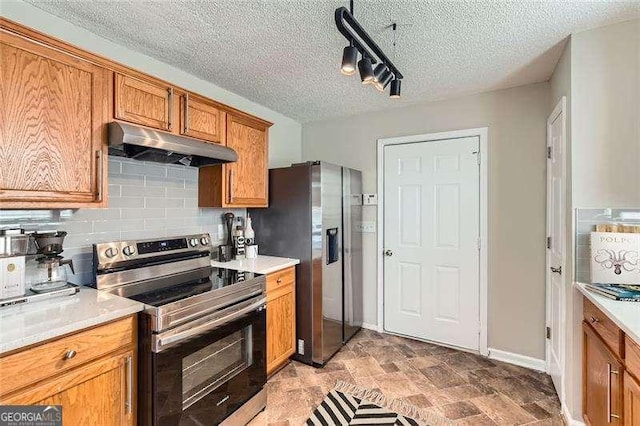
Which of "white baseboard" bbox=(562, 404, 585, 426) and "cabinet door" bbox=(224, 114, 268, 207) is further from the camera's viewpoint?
"cabinet door" bbox=(224, 114, 268, 207)

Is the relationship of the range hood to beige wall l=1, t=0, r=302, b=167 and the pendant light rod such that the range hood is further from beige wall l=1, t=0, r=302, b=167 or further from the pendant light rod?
the pendant light rod

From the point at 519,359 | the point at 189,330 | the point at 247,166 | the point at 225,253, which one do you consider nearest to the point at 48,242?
the point at 189,330

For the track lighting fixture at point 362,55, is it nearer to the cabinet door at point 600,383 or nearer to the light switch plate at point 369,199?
the light switch plate at point 369,199

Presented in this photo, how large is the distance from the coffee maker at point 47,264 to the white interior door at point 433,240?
8.66ft

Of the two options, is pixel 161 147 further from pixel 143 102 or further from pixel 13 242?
pixel 13 242

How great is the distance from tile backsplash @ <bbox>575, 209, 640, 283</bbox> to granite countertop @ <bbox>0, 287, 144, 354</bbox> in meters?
2.46

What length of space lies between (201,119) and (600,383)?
279 centimetres

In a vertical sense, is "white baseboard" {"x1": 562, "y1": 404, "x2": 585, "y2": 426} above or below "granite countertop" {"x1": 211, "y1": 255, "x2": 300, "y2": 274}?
below

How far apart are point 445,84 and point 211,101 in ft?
6.32

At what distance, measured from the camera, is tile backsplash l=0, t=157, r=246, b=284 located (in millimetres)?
Result: 1779

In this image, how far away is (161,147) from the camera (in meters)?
1.80

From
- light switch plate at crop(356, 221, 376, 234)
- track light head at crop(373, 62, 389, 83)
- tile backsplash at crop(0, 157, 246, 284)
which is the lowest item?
light switch plate at crop(356, 221, 376, 234)

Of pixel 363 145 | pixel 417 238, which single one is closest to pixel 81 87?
pixel 363 145

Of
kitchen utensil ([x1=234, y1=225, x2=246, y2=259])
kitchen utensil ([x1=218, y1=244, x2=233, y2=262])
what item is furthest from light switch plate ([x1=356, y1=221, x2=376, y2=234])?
kitchen utensil ([x1=218, y1=244, x2=233, y2=262])
